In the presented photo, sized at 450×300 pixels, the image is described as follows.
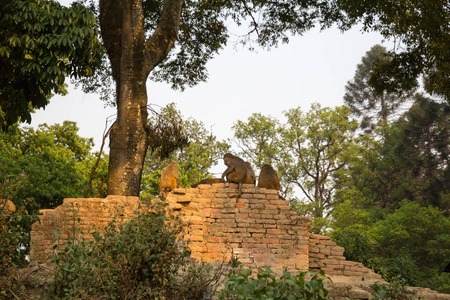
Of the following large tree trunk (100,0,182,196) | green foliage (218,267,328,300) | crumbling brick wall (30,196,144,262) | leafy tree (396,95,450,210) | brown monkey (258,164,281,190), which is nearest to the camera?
green foliage (218,267,328,300)

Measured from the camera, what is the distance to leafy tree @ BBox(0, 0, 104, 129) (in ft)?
29.6

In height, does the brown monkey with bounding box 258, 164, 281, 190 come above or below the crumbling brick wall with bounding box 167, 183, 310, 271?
above

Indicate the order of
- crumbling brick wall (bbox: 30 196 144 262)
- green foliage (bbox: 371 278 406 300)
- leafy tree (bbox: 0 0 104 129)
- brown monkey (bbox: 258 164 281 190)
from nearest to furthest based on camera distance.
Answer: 1. green foliage (bbox: 371 278 406 300)
2. leafy tree (bbox: 0 0 104 129)
3. crumbling brick wall (bbox: 30 196 144 262)
4. brown monkey (bbox: 258 164 281 190)

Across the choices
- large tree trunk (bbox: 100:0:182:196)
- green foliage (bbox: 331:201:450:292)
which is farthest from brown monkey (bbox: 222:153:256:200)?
green foliage (bbox: 331:201:450:292)

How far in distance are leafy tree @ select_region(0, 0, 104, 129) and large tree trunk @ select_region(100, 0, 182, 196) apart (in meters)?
2.01

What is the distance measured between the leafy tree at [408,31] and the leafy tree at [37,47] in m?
7.84

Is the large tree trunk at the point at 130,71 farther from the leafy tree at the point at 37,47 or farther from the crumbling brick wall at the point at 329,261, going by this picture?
the crumbling brick wall at the point at 329,261

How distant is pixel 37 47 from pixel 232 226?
5.03m

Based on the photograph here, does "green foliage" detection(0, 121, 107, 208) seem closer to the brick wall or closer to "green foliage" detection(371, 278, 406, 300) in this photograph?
the brick wall

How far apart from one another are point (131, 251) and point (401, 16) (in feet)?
33.3

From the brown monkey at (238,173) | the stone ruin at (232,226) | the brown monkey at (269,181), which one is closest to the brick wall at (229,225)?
the stone ruin at (232,226)

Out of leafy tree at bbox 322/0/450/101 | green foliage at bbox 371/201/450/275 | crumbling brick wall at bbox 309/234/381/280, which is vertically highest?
leafy tree at bbox 322/0/450/101

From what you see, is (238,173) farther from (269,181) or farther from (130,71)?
(130,71)

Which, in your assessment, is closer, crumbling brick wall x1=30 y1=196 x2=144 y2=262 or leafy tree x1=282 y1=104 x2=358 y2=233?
crumbling brick wall x1=30 y1=196 x2=144 y2=262
